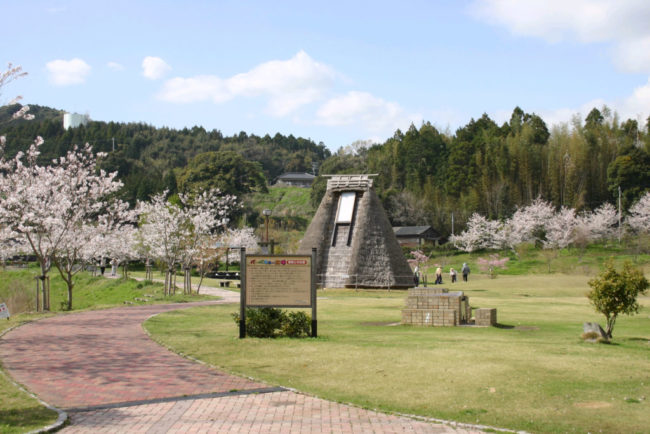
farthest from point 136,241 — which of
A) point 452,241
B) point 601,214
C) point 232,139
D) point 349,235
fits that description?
point 232,139

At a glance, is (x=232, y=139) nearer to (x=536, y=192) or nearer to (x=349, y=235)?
(x=536, y=192)

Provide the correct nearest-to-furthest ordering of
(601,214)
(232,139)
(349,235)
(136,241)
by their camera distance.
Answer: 1. (349,235)
2. (136,241)
3. (601,214)
4. (232,139)

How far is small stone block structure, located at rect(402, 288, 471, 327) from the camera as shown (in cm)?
1691

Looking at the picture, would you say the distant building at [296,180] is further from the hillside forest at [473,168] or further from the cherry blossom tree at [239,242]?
the cherry blossom tree at [239,242]

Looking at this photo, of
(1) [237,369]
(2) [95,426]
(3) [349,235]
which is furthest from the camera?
(3) [349,235]

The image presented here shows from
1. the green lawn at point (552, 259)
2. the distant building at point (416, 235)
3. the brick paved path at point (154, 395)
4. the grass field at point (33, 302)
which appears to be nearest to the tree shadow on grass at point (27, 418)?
the grass field at point (33, 302)

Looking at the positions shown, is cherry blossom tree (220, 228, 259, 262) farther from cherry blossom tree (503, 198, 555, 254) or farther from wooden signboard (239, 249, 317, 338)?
wooden signboard (239, 249, 317, 338)

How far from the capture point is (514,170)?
7244 cm

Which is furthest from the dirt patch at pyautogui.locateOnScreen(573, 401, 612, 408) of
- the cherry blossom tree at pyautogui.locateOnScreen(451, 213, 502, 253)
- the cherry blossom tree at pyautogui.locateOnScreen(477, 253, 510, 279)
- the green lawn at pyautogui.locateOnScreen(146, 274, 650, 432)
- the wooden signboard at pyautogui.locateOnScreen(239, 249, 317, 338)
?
the cherry blossom tree at pyautogui.locateOnScreen(451, 213, 502, 253)

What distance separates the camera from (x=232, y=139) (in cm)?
15975

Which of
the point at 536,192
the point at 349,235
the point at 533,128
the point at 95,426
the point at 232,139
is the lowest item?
the point at 95,426

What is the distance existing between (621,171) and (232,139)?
364 feet

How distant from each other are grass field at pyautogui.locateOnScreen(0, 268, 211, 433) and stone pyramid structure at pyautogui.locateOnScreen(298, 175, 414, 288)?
461 inches

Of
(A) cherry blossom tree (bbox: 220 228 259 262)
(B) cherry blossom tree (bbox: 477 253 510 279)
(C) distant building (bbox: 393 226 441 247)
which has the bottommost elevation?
(B) cherry blossom tree (bbox: 477 253 510 279)
